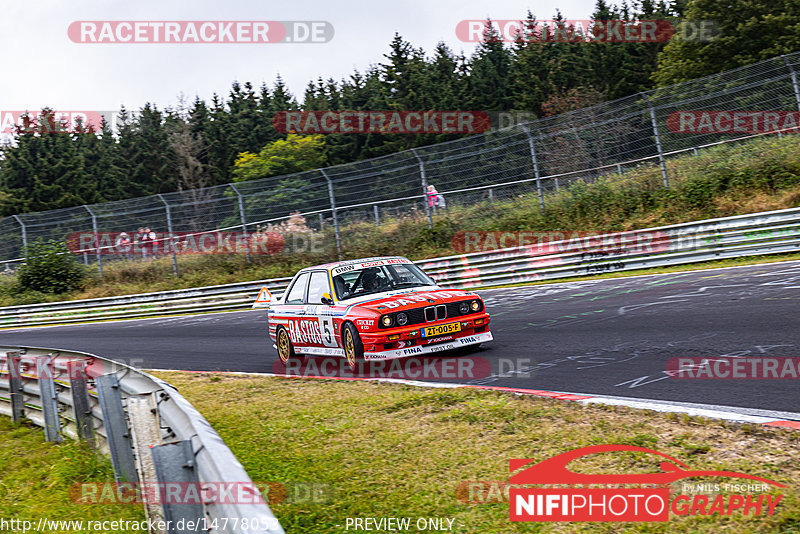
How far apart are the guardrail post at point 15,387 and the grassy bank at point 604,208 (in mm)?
13010

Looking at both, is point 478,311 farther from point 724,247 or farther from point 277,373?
point 724,247

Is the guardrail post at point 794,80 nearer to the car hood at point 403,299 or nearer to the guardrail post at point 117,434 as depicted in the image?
the car hood at point 403,299

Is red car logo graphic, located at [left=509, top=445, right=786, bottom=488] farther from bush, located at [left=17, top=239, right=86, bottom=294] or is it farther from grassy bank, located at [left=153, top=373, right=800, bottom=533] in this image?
bush, located at [left=17, top=239, right=86, bottom=294]

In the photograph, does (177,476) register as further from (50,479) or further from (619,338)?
(619,338)

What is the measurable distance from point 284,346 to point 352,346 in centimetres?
208

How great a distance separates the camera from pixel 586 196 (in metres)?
18.7

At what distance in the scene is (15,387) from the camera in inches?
327

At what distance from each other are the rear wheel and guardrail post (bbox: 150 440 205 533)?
7.61 meters

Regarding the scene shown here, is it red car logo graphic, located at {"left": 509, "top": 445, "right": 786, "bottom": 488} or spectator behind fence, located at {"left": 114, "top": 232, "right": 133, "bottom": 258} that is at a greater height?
spectator behind fence, located at {"left": 114, "top": 232, "right": 133, "bottom": 258}

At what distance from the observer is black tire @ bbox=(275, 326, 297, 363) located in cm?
1058

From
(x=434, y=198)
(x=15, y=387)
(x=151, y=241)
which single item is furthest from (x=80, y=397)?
(x=151, y=241)

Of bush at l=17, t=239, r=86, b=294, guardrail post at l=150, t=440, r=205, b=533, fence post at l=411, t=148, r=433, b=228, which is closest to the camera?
guardrail post at l=150, t=440, r=205, b=533

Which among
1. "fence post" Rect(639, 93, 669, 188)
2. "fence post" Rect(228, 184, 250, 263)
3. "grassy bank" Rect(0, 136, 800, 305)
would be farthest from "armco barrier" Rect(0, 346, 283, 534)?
"fence post" Rect(228, 184, 250, 263)

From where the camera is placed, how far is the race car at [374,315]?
28.6ft
